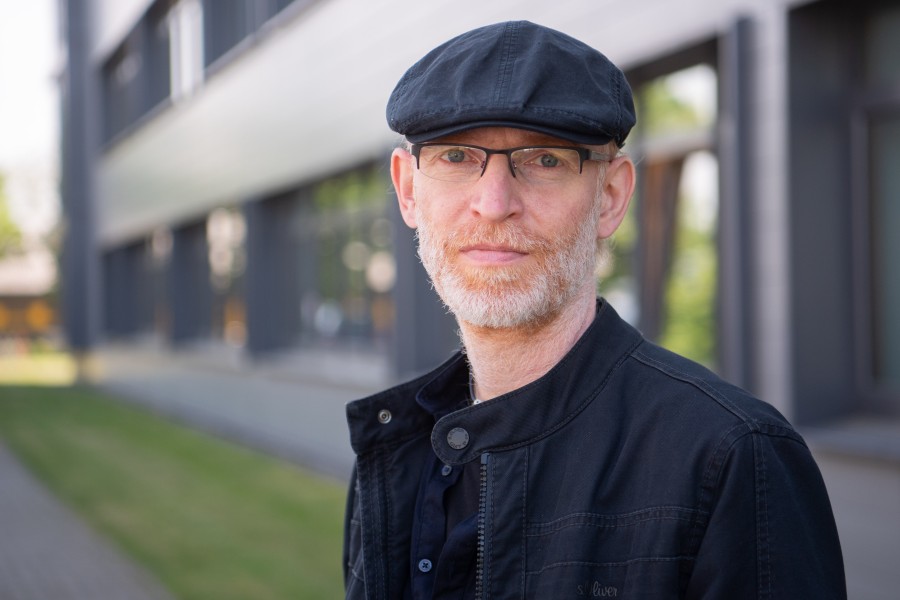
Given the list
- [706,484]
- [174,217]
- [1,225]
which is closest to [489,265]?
[706,484]

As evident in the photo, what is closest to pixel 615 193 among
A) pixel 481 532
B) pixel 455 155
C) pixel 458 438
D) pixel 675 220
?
pixel 455 155

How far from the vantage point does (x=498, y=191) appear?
1.79m

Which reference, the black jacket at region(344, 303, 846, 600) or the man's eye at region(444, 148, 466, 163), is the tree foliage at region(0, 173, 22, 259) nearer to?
the man's eye at region(444, 148, 466, 163)

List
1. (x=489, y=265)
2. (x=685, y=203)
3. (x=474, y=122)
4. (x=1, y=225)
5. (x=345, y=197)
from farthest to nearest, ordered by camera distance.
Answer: (x=1, y=225) → (x=345, y=197) → (x=685, y=203) → (x=489, y=265) → (x=474, y=122)

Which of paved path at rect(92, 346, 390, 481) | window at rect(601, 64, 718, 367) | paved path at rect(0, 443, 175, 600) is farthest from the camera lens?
paved path at rect(92, 346, 390, 481)

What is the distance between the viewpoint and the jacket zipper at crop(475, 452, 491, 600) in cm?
170

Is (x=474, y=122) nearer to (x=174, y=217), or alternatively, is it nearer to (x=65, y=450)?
(x=65, y=450)

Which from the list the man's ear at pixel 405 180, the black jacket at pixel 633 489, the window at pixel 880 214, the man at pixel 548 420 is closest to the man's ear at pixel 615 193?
the man at pixel 548 420

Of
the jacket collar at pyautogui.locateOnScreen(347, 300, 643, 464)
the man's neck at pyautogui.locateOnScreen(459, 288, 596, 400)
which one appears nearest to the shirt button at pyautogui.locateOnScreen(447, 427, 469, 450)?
the jacket collar at pyautogui.locateOnScreen(347, 300, 643, 464)

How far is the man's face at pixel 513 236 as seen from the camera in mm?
1799

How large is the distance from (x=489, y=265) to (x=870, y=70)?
4166 mm

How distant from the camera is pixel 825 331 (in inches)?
209

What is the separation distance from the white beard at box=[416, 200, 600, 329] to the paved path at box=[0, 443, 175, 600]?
4.94 meters

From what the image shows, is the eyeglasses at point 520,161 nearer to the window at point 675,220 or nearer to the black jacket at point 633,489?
the black jacket at point 633,489
